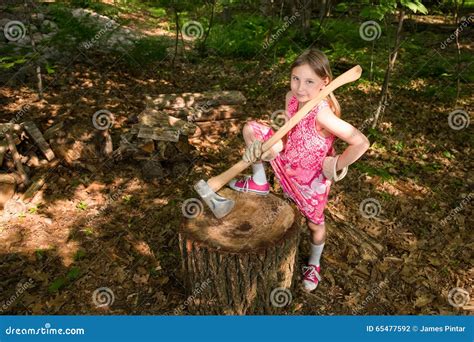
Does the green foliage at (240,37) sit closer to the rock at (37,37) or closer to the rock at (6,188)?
the rock at (37,37)

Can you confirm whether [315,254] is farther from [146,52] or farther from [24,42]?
[24,42]

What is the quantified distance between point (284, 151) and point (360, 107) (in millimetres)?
4124

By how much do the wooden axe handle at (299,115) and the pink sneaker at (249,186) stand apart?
0.31 m

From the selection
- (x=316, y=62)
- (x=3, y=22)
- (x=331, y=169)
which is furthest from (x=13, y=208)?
(x=3, y=22)

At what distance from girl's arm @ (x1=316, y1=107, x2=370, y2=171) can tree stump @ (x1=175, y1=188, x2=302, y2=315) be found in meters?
0.71

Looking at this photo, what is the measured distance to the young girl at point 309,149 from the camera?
291 centimetres

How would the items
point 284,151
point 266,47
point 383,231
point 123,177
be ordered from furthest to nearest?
1. point 266,47
2. point 123,177
3. point 383,231
4. point 284,151

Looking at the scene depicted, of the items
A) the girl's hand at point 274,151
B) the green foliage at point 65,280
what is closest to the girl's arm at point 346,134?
the girl's hand at point 274,151

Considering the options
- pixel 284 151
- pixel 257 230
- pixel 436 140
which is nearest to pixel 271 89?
pixel 436 140

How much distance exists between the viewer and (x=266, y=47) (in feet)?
29.4

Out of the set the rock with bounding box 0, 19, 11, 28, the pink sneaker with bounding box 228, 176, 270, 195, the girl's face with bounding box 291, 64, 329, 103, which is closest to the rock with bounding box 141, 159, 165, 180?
the pink sneaker with bounding box 228, 176, 270, 195

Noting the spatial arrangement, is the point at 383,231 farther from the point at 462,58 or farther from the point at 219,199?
the point at 462,58

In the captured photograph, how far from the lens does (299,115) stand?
2895 millimetres

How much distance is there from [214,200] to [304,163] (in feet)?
2.67
